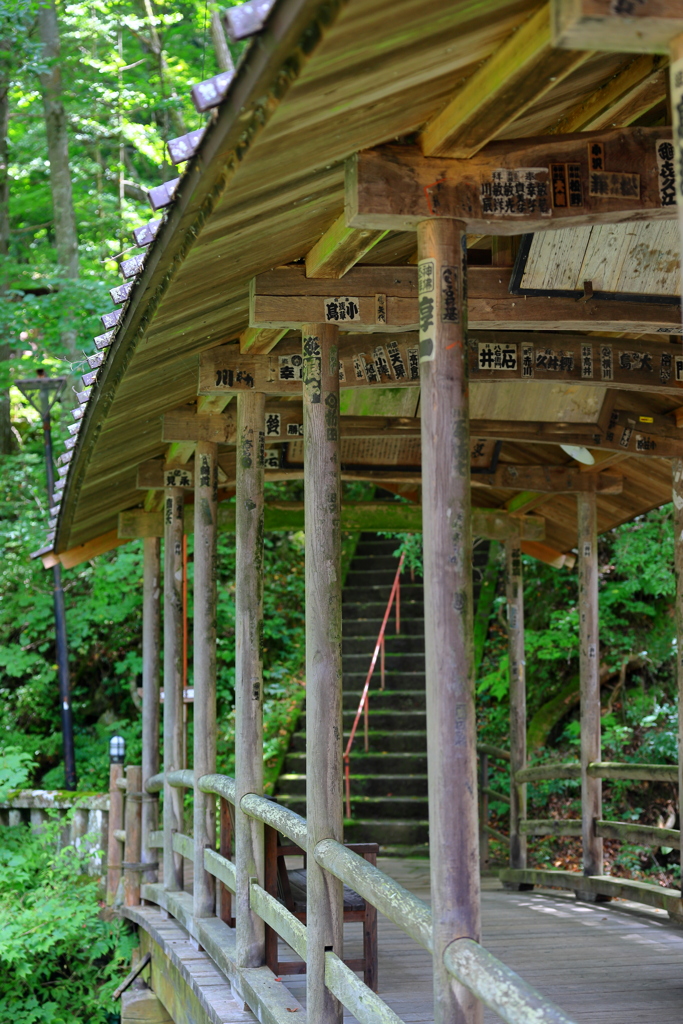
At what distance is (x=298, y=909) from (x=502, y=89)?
13.3 ft

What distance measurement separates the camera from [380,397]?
657cm

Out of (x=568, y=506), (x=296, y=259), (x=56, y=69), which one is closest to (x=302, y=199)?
(x=296, y=259)

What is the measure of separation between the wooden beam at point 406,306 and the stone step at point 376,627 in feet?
30.0

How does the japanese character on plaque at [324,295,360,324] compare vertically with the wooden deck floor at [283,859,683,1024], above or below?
above

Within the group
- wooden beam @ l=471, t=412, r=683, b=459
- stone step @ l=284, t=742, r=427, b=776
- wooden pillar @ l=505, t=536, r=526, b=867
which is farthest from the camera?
stone step @ l=284, t=742, r=427, b=776

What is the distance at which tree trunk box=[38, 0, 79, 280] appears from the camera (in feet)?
47.1

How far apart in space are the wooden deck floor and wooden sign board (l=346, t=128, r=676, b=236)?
10.2 ft

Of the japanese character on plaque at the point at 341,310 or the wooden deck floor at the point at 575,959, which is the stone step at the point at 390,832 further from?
the japanese character on plaque at the point at 341,310

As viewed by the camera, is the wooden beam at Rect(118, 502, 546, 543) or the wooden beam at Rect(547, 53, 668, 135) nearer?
the wooden beam at Rect(547, 53, 668, 135)

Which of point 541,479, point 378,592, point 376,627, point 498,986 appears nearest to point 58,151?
point 378,592

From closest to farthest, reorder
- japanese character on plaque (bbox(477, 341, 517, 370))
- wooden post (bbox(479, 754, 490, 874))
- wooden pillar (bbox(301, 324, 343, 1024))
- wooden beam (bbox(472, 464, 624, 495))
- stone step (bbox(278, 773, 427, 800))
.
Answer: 1. wooden pillar (bbox(301, 324, 343, 1024))
2. japanese character on plaque (bbox(477, 341, 517, 370))
3. wooden beam (bbox(472, 464, 624, 495))
4. wooden post (bbox(479, 754, 490, 874))
5. stone step (bbox(278, 773, 427, 800))

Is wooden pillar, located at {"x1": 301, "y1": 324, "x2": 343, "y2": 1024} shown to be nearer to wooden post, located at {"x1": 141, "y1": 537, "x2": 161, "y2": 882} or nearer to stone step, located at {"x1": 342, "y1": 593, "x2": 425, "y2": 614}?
wooden post, located at {"x1": 141, "y1": 537, "x2": 161, "y2": 882}

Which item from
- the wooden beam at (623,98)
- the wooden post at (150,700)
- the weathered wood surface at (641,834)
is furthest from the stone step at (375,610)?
the wooden beam at (623,98)

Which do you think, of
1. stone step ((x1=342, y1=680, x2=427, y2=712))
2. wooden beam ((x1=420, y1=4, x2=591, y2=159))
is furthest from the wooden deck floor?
stone step ((x1=342, y1=680, x2=427, y2=712))
